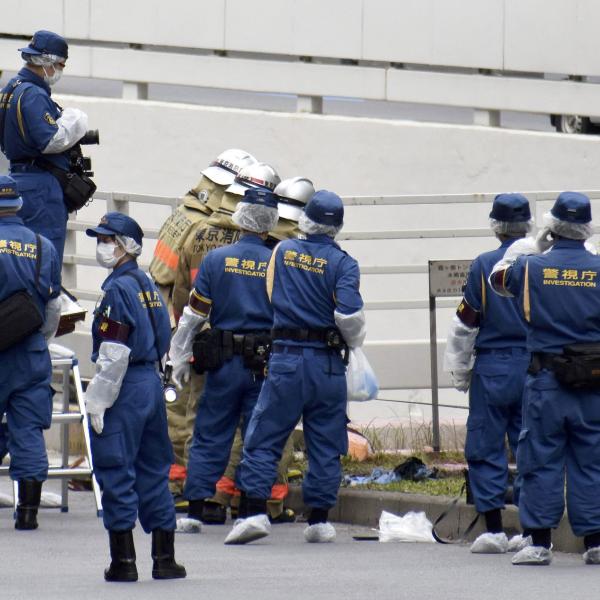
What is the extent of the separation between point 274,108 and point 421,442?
4.52 m

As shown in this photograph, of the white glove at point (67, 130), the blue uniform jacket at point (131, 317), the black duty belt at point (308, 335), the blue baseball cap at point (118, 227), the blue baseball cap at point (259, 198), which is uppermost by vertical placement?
the white glove at point (67, 130)

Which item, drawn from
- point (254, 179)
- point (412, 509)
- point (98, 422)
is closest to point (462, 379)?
point (412, 509)

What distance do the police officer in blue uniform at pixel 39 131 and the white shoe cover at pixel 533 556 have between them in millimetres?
3910

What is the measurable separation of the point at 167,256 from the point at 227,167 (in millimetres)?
699

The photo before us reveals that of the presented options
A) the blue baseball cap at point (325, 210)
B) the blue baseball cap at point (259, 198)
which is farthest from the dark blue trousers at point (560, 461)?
the blue baseball cap at point (259, 198)

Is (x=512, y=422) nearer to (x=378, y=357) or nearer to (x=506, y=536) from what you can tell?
(x=506, y=536)

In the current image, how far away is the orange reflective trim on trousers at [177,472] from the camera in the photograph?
13.1 m

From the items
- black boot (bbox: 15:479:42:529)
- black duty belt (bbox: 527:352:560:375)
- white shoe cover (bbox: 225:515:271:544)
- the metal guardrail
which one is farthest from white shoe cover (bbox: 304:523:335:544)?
the metal guardrail

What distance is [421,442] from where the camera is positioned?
48.7ft

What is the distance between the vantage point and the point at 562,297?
418 inches

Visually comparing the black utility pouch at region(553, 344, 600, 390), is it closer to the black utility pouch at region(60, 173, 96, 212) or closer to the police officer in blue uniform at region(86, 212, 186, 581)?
the police officer in blue uniform at region(86, 212, 186, 581)

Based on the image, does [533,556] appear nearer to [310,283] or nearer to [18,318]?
[310,283]

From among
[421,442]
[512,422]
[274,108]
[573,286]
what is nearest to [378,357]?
[421,442]

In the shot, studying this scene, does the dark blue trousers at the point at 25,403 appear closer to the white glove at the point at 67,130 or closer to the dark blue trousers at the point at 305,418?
the dark blue trousers at the point at 305,418
